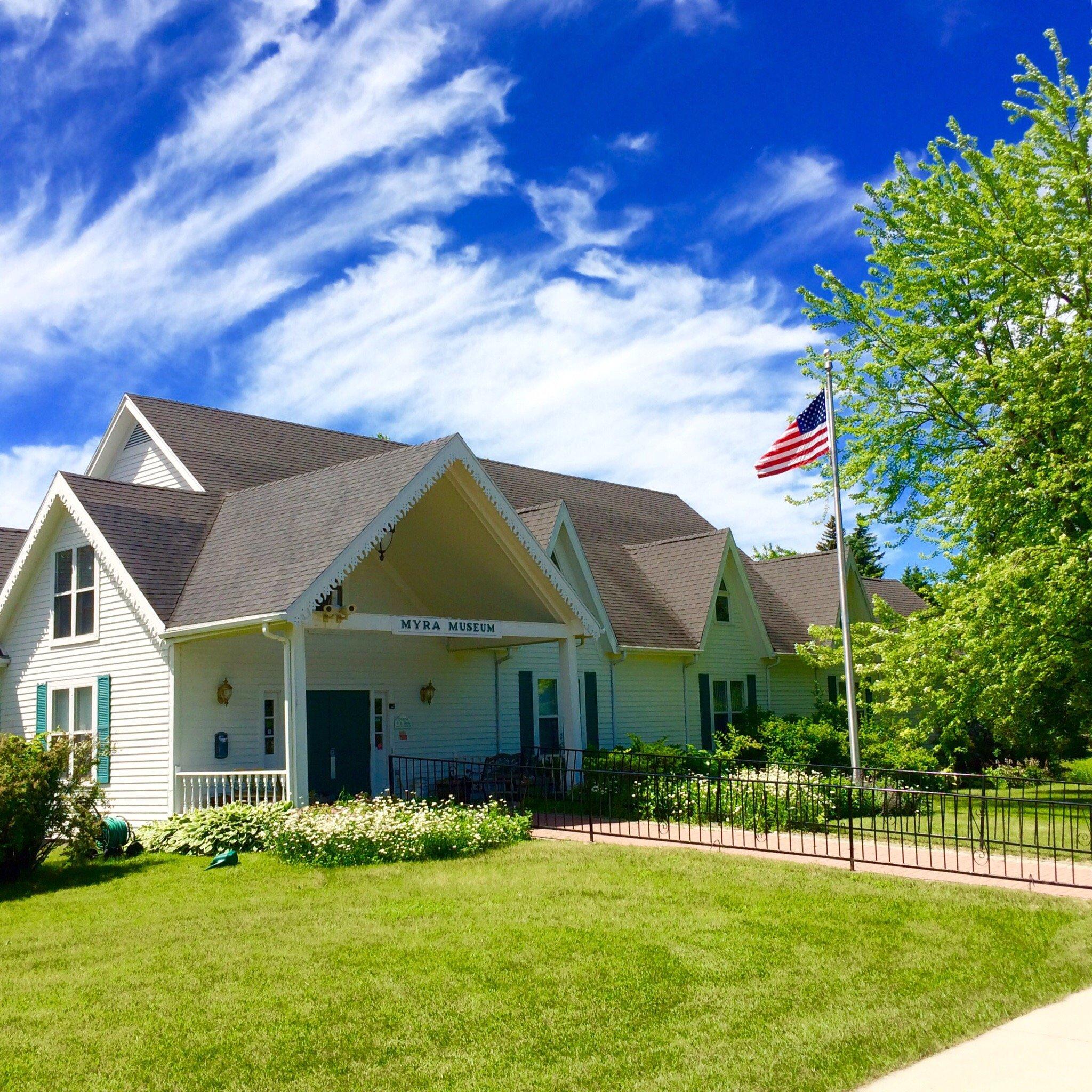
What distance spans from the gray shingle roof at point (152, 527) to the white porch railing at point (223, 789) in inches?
100

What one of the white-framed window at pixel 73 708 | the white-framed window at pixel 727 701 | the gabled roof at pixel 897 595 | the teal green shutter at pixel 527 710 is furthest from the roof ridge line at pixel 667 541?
the white-framed window at pixel 73 708

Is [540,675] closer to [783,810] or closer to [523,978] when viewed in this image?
[783,810]

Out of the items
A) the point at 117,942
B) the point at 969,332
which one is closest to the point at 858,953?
the point at 117,942

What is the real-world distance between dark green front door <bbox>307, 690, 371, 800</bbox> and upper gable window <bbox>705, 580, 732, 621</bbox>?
11.4 metres

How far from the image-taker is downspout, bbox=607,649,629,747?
24.7m

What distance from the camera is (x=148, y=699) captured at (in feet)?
57.3

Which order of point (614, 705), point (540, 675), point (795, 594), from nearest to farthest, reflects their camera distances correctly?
point (540, 675) < point (614, 705) < point (795, 594)

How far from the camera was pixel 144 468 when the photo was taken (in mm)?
23172

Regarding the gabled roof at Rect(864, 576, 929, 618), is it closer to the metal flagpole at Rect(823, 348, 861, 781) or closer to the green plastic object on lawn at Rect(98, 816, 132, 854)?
the metal flagpole at Rect(823, 348, 861, 781)

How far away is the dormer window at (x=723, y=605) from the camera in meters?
28.5

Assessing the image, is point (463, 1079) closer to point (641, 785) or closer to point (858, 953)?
point (858, 953)

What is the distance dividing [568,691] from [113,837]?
7.95m

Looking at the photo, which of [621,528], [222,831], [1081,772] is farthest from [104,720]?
[1081,772]

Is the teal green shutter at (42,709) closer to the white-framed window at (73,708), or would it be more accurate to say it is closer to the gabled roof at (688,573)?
the white-framed window at (73,708)
